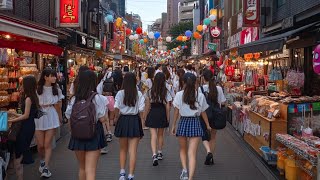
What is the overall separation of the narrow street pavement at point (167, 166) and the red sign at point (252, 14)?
7.33 metres

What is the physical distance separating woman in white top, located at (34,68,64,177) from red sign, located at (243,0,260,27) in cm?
1083

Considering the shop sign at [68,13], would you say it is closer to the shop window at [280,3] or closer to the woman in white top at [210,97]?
the shop window at [280,3]

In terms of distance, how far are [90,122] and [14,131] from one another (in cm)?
184

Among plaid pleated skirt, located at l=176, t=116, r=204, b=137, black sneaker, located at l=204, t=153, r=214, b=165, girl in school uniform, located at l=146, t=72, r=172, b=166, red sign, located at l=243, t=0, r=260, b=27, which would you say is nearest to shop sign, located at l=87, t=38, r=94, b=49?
red sign, located at l=243, t=0, r=260, b=27

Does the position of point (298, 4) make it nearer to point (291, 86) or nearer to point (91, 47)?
point (291, 86)

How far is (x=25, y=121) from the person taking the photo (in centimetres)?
650

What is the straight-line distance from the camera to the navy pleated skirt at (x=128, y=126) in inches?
260

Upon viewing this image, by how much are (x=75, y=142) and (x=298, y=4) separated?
988 centimetres

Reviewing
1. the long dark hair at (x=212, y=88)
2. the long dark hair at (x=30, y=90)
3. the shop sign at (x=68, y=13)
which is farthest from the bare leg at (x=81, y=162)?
the shop sign at (x=68, y=13)

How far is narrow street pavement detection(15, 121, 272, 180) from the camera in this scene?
7438 mm

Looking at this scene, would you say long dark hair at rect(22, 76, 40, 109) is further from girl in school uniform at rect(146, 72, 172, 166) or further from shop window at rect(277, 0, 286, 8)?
shop window at rect(277, 0, 286, 8)

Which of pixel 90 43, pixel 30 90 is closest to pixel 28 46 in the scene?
pixel 30 90

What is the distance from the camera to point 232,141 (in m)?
11.3

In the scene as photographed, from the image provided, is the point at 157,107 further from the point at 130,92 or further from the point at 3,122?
the point at 3,122
